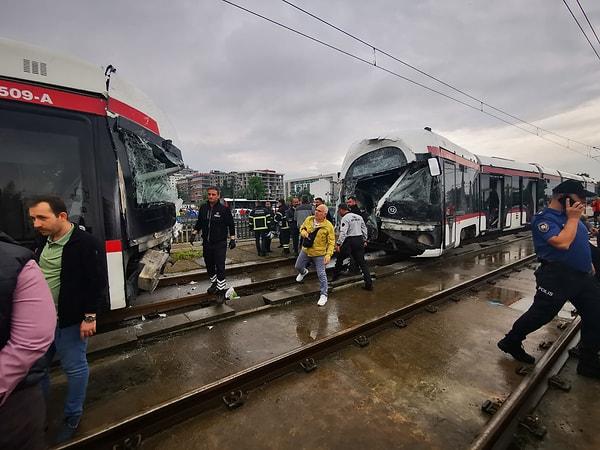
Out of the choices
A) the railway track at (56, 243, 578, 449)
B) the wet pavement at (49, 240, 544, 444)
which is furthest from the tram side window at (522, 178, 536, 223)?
the railway track at (56, 243, 578, 449)

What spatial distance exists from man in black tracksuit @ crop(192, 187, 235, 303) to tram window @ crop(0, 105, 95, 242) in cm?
213

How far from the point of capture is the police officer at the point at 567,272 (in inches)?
123

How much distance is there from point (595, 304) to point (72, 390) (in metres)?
4.99

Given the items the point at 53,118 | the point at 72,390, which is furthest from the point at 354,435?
the point at 53,118

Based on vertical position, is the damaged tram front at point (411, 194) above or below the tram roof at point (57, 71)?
below

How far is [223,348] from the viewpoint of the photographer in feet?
12.9

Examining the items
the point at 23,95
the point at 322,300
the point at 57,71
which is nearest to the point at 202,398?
the point at 322,300

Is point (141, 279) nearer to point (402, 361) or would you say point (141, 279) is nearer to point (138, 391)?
point (138, 391)

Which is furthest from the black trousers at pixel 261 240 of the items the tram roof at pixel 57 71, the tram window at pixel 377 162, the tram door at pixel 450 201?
the tram roof at pixel 57 71

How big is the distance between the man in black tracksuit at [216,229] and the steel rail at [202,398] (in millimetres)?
2455

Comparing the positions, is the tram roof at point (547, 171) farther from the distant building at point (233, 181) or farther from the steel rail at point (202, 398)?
the distant building at point (233, 181)

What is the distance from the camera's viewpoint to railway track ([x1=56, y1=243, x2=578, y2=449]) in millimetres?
2354

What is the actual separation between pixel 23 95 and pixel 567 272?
19.1 ft

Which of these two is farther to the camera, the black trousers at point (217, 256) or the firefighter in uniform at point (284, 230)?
the firefighter in uniform at point (284, 230)
